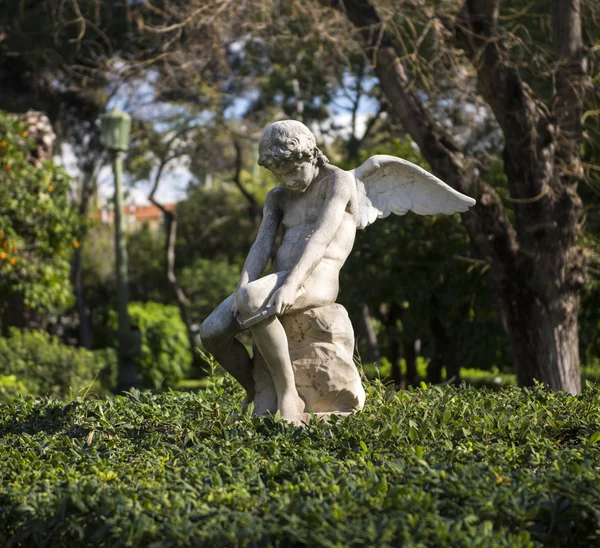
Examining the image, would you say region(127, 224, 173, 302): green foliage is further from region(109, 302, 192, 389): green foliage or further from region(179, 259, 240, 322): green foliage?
region(109, 302, 192, 389): green foliage

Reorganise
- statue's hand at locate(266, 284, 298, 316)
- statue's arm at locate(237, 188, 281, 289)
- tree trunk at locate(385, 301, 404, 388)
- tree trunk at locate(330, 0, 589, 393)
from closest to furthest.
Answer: statue's hand at locate(266, 284, 298, 316) → statue's arm at locate(237, 188, 281, 289) → tree trunk at locate(330, 0, 589, 393) → tree trunk at locate(385, 301, 404, 388)

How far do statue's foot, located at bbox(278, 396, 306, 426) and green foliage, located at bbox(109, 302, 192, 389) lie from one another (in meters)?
14.1

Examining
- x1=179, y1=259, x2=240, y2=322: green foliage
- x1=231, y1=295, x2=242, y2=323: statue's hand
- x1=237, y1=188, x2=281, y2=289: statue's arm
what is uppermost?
x1=237, y1=188, x2=281, y2=289: statue's arm

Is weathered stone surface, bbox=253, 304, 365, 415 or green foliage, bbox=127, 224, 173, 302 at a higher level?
weathered stone surface, bbox=253, 304, 365, 415

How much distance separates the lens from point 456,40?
29.0 feet

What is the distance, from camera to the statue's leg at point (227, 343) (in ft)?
16.4

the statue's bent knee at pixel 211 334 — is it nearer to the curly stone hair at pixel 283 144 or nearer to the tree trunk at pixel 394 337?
the curly stone hair at pixel 283 144

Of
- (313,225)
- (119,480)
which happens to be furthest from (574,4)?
(119,480)

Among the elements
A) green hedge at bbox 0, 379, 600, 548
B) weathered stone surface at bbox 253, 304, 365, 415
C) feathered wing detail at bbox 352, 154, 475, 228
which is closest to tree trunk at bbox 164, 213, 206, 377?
feathered wing detail at bbox 352, 154, 475, 228

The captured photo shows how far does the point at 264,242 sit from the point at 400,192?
1.02 m

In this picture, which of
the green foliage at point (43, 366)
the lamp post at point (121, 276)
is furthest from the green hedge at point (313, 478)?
the lamp post at point (121, 276)

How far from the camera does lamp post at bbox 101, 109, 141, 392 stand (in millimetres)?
10938

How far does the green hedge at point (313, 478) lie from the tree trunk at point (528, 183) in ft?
10.7

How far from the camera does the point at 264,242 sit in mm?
5254
